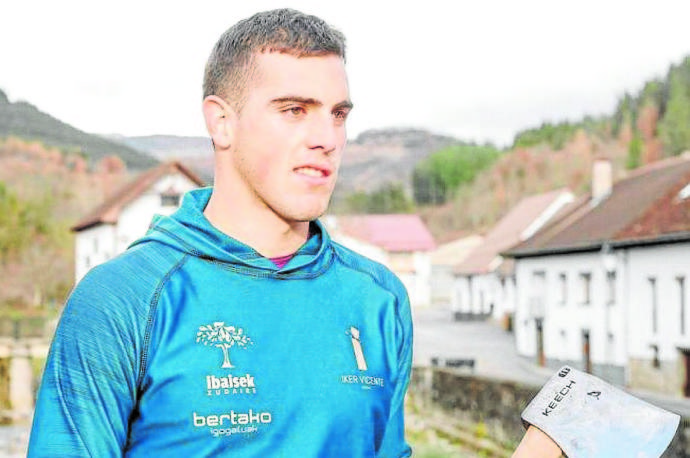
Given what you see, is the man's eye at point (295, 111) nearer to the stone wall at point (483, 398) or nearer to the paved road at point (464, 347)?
the stone wall at point (483, 398)

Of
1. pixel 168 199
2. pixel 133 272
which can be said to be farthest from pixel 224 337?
pixel 168 199

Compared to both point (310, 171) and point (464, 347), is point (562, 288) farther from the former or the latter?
point (310, 171)

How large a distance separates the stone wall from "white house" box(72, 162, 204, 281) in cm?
535

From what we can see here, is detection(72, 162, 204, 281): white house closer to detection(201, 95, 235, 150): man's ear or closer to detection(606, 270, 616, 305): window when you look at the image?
detection(606, 270, 616, 305): window

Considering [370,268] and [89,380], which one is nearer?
[89,380]

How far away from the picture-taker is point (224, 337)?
4.54ft

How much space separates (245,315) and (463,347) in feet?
103

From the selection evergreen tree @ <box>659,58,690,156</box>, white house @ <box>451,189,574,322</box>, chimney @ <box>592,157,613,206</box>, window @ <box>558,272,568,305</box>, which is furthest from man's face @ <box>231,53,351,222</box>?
evergreen tree @ <box>659,58,690,156</box>

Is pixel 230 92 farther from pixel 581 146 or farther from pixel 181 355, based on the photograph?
pixel 581 146

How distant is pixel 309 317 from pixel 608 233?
29.4 metres

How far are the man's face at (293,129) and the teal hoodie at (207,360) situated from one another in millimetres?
88

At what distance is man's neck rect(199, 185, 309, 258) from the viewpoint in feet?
4.87

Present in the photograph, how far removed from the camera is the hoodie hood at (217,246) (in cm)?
145

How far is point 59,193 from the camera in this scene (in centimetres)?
2958
